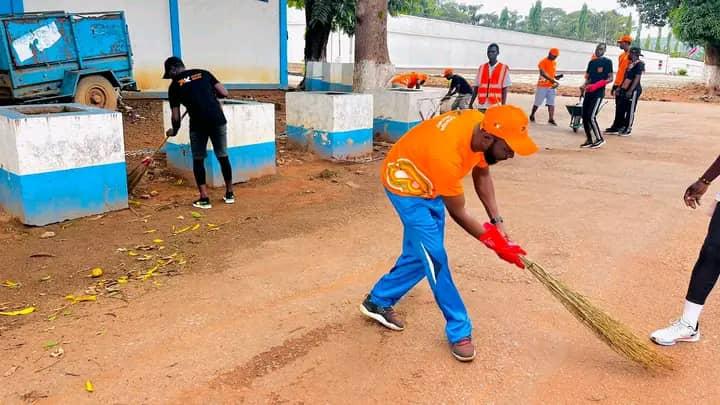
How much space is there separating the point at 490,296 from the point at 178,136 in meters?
4.38

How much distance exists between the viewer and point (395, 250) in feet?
15.4

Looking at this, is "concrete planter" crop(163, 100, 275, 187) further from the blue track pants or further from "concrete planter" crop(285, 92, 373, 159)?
the blue track pants

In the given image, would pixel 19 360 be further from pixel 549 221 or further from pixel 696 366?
pixel 549 221

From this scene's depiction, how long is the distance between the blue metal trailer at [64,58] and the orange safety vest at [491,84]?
5.85m

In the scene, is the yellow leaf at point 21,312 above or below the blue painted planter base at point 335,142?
below

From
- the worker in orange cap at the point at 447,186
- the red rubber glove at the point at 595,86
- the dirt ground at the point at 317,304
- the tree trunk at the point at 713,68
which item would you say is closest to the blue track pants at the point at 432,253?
the worker in orange cap at the point at 447,186

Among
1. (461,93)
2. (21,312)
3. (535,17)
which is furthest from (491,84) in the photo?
(535,17)

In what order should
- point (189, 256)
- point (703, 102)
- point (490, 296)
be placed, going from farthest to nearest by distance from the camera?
point (703, 102)
point (189, 256)
point (490, 296)

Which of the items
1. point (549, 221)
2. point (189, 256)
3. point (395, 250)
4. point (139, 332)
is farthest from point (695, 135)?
point (139, 332)

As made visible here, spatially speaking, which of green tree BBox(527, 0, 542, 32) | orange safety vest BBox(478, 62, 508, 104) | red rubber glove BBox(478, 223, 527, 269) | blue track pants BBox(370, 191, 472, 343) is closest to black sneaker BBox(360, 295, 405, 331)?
blue track pants BBox(370, 191, 472, 343)

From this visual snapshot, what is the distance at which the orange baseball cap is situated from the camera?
2.59m

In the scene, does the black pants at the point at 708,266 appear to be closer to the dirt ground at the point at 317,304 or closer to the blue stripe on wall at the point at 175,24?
the dirt ground at the point at 317,304

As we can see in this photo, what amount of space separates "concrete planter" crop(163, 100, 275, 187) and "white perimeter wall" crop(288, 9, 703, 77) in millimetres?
25708

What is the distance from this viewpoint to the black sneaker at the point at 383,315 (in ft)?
11.0
